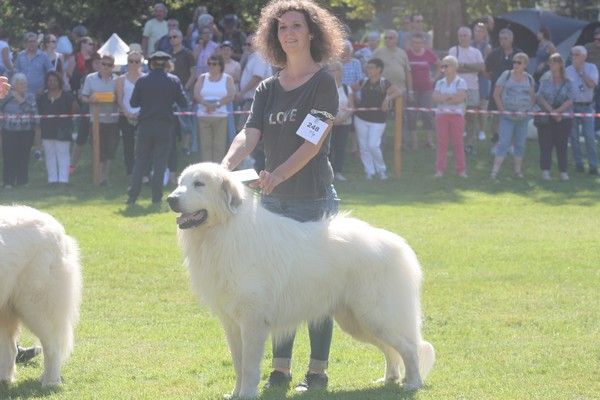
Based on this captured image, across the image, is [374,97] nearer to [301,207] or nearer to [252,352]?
[301,207]

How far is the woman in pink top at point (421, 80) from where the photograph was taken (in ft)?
68.5

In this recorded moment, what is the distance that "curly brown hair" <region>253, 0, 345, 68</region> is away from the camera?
6.70 m

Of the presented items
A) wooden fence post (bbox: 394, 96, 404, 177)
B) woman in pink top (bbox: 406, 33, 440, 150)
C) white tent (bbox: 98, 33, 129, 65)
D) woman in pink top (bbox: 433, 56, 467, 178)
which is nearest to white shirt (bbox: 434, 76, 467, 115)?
woman in pink top (bbox: 433, 56, 467, 178)

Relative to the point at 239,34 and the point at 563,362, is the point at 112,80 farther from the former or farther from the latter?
the point at 563,362

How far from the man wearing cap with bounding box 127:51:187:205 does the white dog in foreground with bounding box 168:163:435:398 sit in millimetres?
9367

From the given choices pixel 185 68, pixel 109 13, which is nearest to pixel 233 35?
pixel 185 68

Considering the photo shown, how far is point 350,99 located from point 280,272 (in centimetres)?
1223

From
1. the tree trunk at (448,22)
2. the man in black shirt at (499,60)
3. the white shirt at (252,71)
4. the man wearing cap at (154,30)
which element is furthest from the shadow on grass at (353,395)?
the tree trunk at (448,22)

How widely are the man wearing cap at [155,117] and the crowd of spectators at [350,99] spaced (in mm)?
919

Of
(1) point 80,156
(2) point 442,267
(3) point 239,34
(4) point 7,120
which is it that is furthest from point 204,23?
(2) point 442,267

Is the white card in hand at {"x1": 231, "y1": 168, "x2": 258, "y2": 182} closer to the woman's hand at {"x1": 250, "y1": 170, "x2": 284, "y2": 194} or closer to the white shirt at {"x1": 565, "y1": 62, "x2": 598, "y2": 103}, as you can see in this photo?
the woman's hand at {"x1": 250, "y1": 170, "x2": 284, "y2": 194}

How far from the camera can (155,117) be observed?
15875 millimetres

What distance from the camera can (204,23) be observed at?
68.7 feet

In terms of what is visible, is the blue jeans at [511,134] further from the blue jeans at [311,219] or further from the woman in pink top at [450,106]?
the blue jeans at [311,219]
